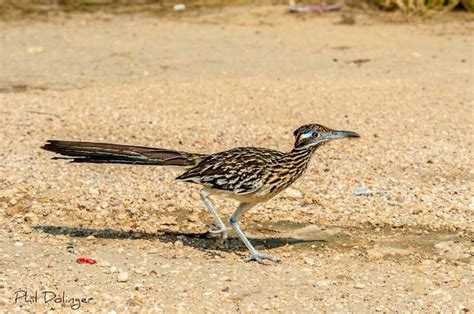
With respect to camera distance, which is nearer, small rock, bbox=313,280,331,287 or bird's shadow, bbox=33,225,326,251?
small rock, bbox=313,280,331,287

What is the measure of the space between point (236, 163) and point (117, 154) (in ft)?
2.71

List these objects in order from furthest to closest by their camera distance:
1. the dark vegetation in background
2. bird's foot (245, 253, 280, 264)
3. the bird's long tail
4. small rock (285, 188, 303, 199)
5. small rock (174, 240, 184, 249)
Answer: the dark vegetation in background, small rock (285, 188, 303, 199), small rock (174, 240, 184, 249), the bird's long tail, bird's foot (245, 253, 280, 264)

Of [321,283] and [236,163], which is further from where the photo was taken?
[236,163]

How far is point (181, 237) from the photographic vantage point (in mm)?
7758

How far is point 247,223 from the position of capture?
8.25m

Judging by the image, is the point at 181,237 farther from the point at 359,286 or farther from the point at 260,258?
the point at 359,286

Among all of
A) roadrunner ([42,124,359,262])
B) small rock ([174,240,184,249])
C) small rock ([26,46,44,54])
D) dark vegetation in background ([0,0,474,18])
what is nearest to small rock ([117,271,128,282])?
small rock ([174,240,184,249])

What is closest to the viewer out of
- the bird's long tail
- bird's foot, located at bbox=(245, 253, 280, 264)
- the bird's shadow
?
bird's foot, located at bbox=(245, 253, 280, 264)

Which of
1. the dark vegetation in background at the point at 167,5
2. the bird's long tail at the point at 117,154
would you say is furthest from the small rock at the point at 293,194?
the dark vegetation in background at the point at 167,5

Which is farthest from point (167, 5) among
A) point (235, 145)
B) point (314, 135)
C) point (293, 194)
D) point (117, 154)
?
point (314, 135)

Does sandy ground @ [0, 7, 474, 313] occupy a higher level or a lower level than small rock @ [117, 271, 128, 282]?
lower

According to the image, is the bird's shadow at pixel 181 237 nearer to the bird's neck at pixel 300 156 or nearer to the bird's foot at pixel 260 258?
the bird's foot at pixel 260 258

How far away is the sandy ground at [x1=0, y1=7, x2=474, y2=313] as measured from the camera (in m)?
6.72

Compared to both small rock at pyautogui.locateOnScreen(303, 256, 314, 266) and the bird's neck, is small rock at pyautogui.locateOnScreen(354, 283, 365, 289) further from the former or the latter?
the bird's neck
